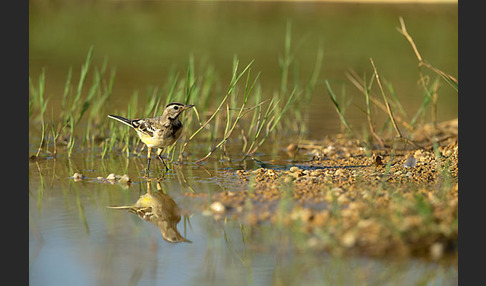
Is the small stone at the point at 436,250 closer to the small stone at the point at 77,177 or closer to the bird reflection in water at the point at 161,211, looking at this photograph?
the bird reflection in water at the point at 161,211

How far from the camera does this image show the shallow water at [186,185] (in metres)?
4.43

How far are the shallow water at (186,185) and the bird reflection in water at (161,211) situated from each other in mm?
63

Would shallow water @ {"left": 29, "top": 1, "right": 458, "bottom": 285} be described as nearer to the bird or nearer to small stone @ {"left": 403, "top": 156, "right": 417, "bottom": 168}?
the bird

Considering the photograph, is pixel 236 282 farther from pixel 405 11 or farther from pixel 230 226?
pixel 405 11

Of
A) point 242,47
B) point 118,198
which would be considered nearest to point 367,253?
point 118,198

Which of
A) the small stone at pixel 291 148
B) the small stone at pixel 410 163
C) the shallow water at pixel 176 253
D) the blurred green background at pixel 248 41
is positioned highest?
the blurred green background at pixel 248 41

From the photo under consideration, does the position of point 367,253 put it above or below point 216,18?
below

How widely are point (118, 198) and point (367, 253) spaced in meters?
2.39

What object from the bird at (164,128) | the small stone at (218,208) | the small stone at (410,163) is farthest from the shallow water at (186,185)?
the small stone at (410,163)

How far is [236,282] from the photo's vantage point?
14.2 feet

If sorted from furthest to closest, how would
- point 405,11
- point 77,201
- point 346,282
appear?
1. point 405,11
2. point 77,201
3. point 346,282

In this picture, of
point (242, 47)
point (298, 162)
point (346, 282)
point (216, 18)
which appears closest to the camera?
point (346, 282)

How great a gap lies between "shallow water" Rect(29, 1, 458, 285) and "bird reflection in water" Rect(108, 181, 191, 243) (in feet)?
0.21

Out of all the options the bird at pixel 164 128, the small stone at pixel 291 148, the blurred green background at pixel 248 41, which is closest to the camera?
the bird at pixel 164 128
